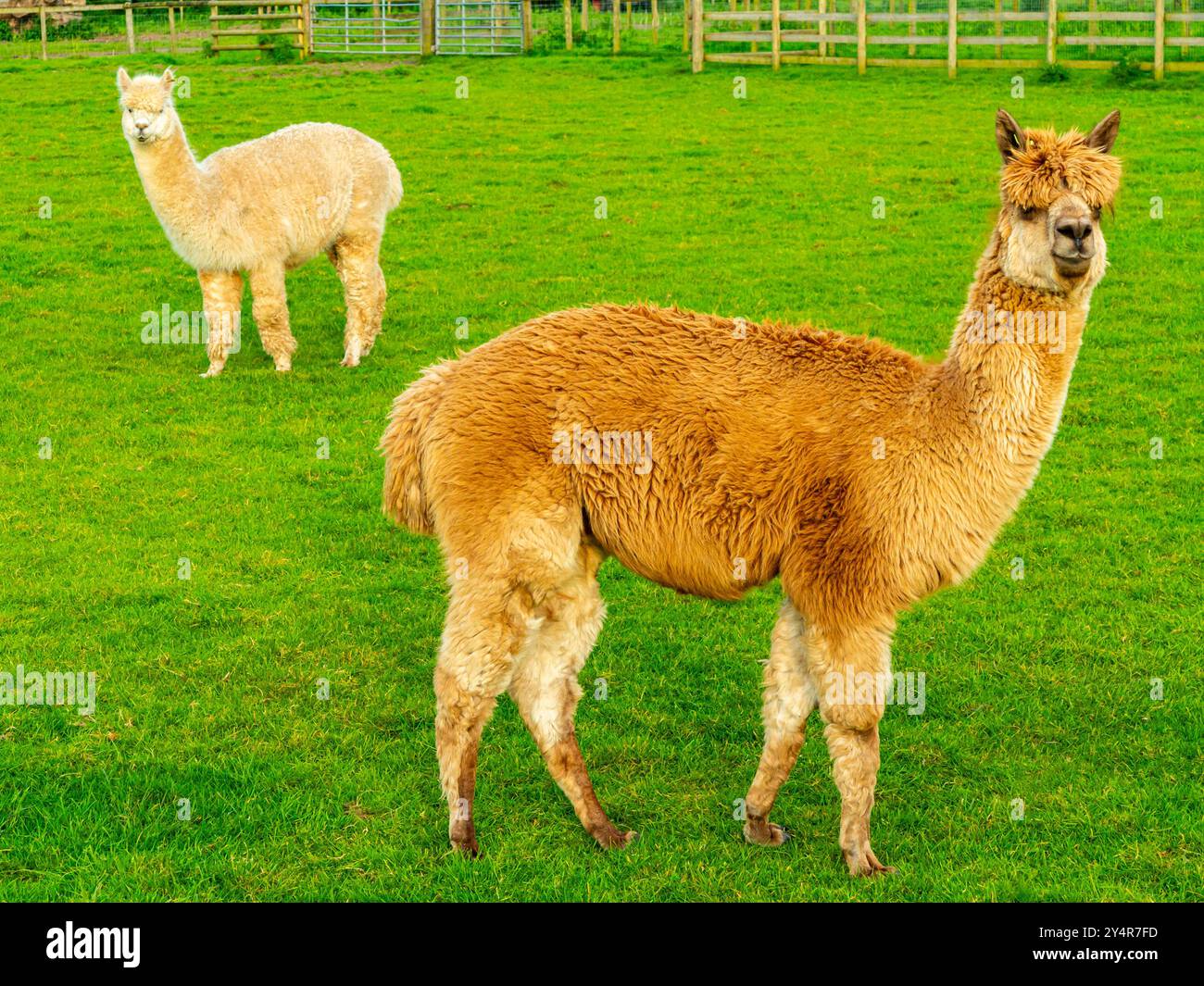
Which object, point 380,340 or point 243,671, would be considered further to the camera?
point 380,340

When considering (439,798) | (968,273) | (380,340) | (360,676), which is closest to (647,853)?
(439,798)

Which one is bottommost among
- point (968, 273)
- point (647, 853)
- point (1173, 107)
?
point (647, 853)

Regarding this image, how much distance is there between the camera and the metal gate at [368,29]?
2983 centimetres

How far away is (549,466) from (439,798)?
1.47 m

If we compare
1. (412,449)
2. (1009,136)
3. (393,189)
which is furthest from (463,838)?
(393,189)

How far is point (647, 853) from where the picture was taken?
518 centimetres

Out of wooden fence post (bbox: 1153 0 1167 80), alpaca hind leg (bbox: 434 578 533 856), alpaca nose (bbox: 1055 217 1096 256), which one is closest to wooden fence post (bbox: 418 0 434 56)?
wooden fence post (bbox: 1153 0 1167 80)

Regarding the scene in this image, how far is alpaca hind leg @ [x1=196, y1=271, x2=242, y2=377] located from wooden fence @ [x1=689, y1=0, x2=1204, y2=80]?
51.3 feet

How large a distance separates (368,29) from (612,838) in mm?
28730

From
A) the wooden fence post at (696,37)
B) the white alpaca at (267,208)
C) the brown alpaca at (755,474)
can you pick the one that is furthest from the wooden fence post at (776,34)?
the brown alpaca at (755,474)

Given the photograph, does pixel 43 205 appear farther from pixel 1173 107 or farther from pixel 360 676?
pixel 1173 107

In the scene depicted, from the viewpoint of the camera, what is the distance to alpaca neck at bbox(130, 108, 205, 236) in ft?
36.7

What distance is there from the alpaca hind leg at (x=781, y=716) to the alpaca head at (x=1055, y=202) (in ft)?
4.67

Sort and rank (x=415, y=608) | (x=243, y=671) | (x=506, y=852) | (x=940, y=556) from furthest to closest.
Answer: (x=415, y=608) → (x=243, y=671) → (x=506, y=852) → (x=940, y=556)
